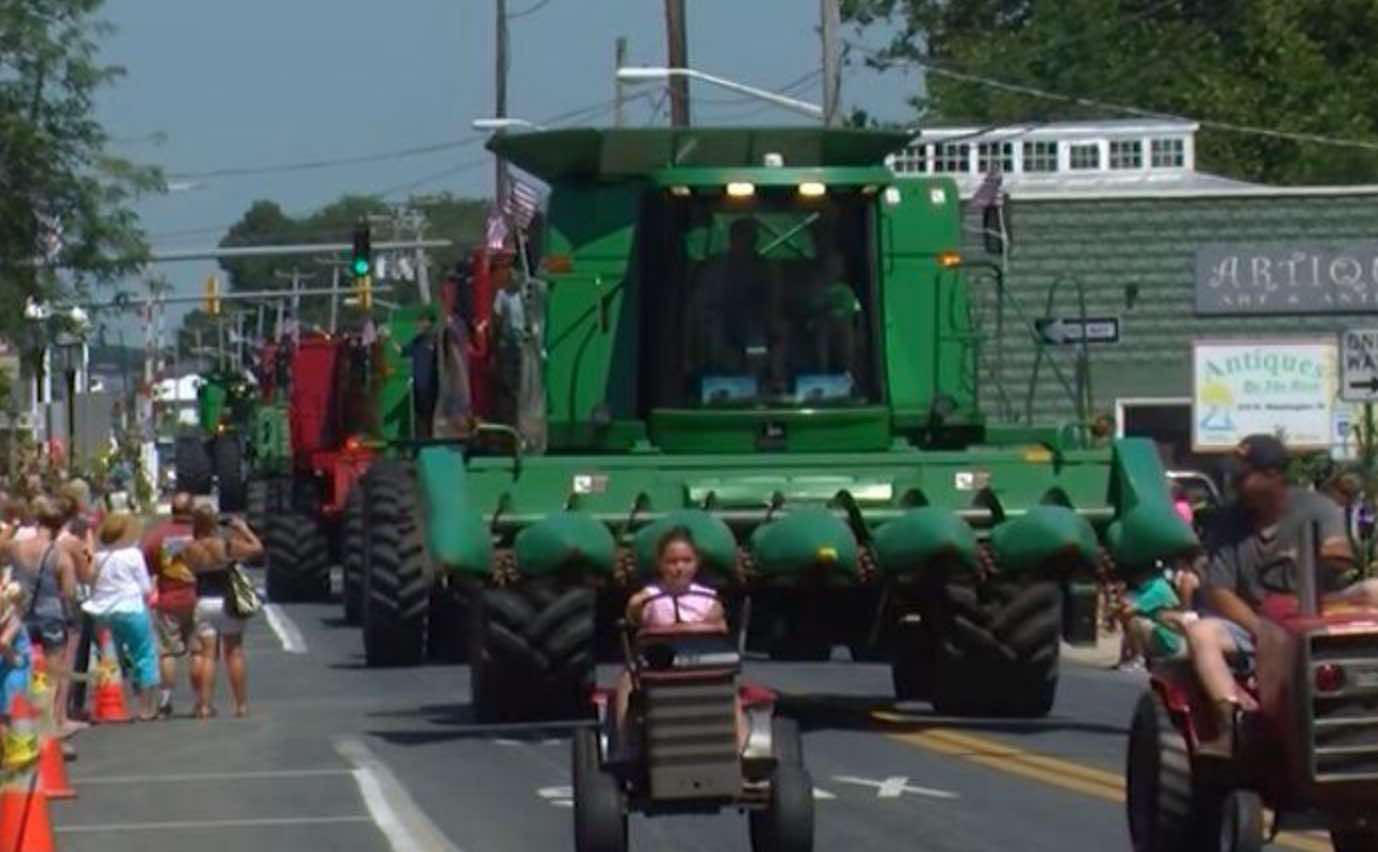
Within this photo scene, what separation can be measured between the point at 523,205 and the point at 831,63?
58.9 ft

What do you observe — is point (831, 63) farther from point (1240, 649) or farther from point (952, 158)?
point (1240, 649)

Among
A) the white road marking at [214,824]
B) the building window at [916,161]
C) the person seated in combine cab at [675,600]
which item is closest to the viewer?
the person seated in combine cab at [675,600]

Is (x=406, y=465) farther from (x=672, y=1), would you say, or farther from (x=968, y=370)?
(x=672, y=1)

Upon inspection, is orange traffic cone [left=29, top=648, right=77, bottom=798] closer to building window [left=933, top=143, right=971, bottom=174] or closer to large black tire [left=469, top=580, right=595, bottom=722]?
large black tire [left=469, top=580, right=595, bottom=722]

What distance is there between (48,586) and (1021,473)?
6.65 metres

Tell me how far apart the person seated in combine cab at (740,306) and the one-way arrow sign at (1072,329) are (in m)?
1.75

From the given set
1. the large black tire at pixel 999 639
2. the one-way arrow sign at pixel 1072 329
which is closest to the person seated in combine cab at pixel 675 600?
the large black tire at pixel 999 639

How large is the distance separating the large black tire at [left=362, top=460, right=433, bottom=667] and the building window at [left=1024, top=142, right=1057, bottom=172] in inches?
1361

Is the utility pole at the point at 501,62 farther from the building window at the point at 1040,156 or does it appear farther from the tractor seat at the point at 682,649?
the tractor seat at the point at 682,649

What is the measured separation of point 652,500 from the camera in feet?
68.5

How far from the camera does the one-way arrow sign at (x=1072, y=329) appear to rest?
71.2 feet

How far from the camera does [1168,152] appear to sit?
61625 millimetres

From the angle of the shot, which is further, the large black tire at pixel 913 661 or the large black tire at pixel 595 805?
the large black tire at pixel 913 661

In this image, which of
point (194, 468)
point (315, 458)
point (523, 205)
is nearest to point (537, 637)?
point (523, 205)
